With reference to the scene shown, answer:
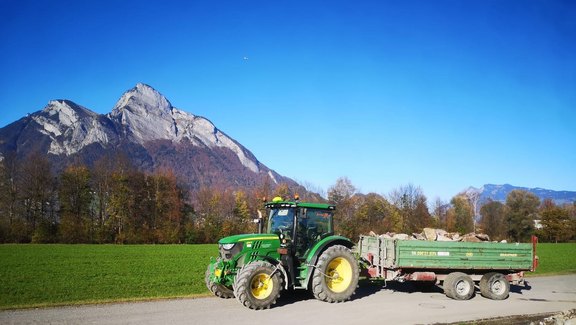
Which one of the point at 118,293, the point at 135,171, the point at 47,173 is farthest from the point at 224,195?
the point at 118,293

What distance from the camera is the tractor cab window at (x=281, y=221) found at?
11547 mm

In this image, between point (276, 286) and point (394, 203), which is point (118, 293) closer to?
point (276, 286)

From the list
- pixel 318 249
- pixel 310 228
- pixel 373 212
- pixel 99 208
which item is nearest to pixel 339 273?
pixel 318 249

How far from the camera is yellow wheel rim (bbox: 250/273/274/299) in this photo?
1027 cm

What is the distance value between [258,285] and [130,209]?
44.1 metres

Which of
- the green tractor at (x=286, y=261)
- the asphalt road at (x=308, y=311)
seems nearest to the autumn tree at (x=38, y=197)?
the asphalt road at (x=308, y=311)

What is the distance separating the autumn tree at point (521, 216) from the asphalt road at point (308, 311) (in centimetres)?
6654

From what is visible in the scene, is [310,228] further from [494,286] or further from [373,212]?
[373,212]

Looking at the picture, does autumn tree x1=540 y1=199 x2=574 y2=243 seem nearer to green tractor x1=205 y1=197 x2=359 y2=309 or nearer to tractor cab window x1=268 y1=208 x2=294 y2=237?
green tractor x1=205 y1=197 x2=359 y2=309

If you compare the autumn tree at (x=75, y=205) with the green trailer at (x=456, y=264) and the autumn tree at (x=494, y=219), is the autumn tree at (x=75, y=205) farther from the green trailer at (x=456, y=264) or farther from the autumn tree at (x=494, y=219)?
the autumn tree at (x=494, y=219)

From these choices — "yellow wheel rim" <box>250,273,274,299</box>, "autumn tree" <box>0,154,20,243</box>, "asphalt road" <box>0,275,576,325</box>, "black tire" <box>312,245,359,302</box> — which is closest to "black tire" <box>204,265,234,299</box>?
"asphalt road" <box>0,275,576,325</box>

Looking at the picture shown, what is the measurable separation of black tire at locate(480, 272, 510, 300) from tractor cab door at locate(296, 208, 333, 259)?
4637 millimetres

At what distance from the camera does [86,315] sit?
9320mm

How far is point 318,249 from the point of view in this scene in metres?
11.4
